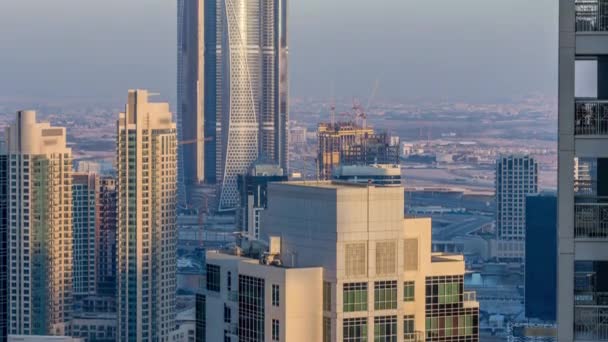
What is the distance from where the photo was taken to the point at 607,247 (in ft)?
14.7

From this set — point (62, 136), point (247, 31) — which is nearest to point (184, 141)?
point (62, 136)

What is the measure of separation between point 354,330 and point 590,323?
797 cm

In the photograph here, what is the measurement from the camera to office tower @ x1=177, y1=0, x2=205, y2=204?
4941 centimetres

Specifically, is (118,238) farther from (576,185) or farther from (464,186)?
(576,185)

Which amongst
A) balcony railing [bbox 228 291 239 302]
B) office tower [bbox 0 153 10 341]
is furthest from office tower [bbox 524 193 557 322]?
office tower [bbox 0 153 10 341]

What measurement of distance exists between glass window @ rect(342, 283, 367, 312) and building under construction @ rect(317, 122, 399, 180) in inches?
803

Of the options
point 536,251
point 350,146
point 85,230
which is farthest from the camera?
point 85,230

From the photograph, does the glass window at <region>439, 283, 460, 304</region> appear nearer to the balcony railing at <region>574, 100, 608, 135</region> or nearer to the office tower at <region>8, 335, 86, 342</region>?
the balcony railing at <region>574, 100, 608, 135</region>

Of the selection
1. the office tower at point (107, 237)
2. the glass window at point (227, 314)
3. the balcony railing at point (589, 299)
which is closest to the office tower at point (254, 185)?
the office tower at point (107, 237)

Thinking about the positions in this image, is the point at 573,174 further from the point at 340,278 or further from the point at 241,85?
the point at 241,85

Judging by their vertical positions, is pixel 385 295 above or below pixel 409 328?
above

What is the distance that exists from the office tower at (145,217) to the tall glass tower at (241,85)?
183 cm

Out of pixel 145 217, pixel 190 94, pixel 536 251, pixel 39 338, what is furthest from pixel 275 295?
pixel 190 94

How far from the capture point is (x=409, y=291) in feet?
41.9
